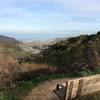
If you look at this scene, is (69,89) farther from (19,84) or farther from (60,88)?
(19,84)

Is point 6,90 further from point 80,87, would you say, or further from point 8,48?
point 8,48

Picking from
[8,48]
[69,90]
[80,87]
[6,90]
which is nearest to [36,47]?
[8,48]

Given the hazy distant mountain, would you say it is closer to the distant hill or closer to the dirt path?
the distant hill

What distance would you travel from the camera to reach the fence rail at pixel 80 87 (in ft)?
25.9

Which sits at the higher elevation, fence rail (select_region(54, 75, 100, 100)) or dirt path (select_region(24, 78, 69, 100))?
fence rail (select_region(54, 75, 100, 100))

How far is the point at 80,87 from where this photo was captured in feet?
27.0

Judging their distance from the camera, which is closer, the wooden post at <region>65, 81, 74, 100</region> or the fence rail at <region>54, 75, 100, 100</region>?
the wooden post at <region>65, 81, 74, 100</region>

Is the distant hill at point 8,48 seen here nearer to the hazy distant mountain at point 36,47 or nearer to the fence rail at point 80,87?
the hazy distant mountain at point 36,47

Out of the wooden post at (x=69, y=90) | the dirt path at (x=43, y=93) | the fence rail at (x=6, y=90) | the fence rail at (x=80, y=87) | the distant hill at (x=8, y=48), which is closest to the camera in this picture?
the wooden post at (x=69, y=90)

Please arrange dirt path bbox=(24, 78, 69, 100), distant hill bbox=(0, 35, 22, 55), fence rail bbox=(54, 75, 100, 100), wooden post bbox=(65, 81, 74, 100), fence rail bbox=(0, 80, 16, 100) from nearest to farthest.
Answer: wooden post bbox=(65, 81, 74, 100)
fence rail bbox=(54, 75, 100, 100)
fence rail bbox=(0, 80, 16, 100)
dirt path bbox=(24, 78, 69, 100)
distant hill bbox=(0, 35, 22, 55)

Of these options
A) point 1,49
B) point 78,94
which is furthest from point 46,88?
point 1,49

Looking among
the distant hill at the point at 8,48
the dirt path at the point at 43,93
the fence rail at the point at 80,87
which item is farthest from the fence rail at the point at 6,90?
the distant hill at the point at 8,48

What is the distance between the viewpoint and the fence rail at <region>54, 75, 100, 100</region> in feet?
25.9

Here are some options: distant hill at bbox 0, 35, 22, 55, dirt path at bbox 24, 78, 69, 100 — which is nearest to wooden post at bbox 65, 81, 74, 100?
dirt path at bbox 24, 78, 69, 100
